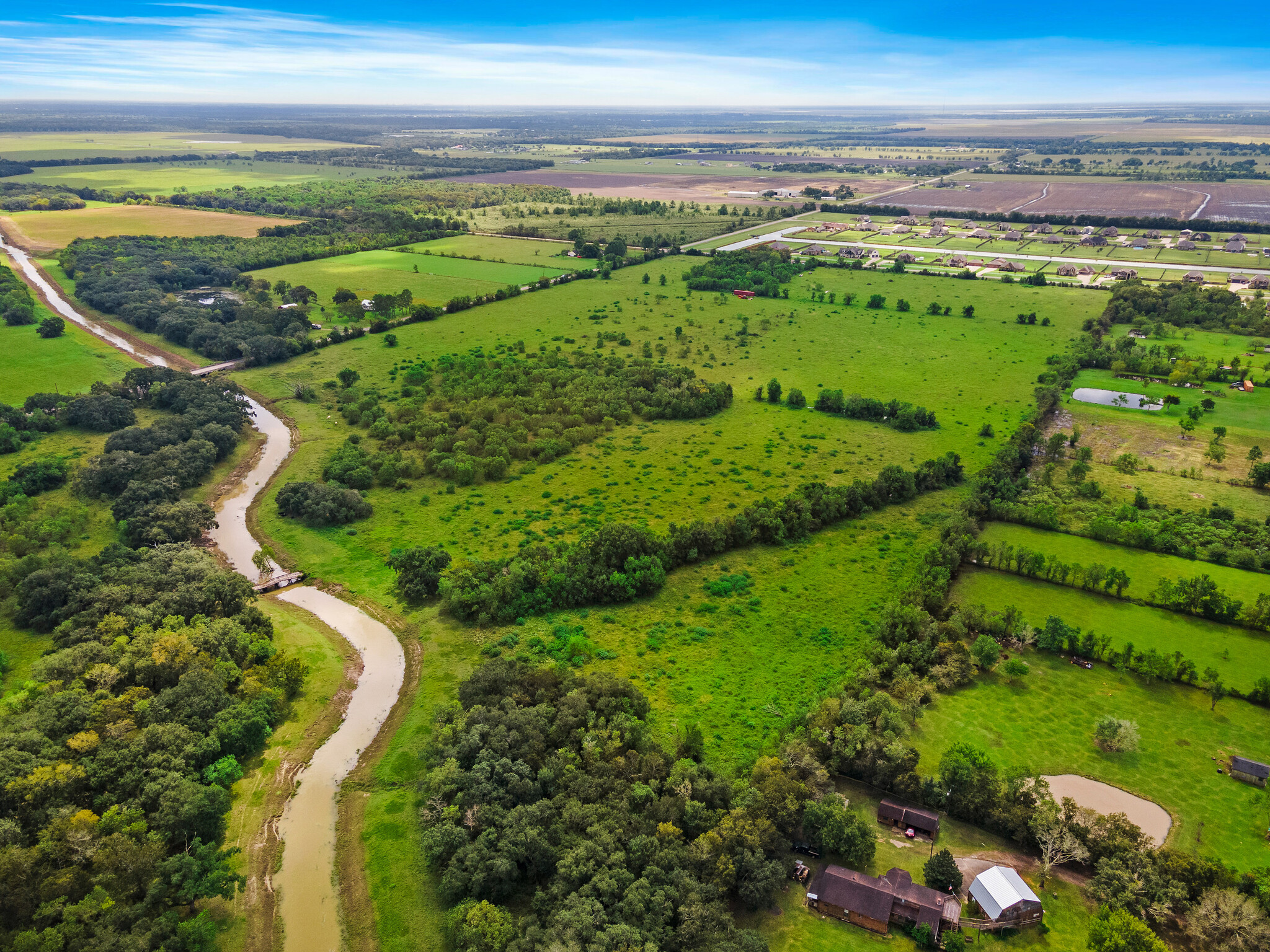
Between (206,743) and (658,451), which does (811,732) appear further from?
(658,451)

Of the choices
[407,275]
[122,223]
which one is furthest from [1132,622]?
[122,223]

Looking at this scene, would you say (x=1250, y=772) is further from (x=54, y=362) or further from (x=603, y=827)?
(x=54, y=362)

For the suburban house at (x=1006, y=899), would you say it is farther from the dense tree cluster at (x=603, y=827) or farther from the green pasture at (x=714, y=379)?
the green pasture at (x=714, y=379)

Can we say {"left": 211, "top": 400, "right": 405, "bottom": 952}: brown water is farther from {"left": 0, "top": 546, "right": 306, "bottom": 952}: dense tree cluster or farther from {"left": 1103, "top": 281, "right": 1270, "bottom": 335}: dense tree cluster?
{"left": 1103, "top": 281, "right": 1270, "bottom": 335}: dense tree cluster

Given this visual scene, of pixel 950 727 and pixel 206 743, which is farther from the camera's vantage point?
pixel 950 727

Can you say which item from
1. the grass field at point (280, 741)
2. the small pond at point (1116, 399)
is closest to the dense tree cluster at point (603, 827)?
the grass field at point (280, 741)

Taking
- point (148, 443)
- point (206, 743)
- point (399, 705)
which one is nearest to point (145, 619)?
point (206, 743)
